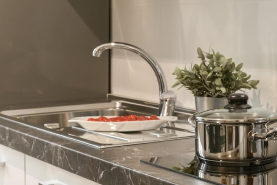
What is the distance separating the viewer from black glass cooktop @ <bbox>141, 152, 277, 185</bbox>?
1041 mm

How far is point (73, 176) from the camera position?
1.36 meters

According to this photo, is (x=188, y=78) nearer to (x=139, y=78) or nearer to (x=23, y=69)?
(x=139, y=78)

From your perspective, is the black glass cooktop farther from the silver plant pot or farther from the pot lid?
the silver plant pot

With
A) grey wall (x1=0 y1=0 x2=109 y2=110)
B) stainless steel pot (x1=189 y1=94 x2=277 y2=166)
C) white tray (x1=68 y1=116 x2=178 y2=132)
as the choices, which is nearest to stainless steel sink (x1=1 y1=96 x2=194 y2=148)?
white tray (x1=68 y1=116 x2=178 y2=132)

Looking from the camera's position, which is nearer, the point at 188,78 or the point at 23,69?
the point at 188,78

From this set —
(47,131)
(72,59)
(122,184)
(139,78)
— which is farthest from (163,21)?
(122,184)

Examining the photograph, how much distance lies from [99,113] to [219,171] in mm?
1097

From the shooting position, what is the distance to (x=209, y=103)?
1.58m

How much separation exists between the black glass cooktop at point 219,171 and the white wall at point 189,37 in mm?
567

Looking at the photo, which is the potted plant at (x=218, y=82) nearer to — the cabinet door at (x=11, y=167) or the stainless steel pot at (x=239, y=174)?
the stainless steel pot at (x=239, y=174)

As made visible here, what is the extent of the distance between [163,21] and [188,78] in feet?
1.81

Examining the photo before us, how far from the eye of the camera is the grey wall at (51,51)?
7.19 ft

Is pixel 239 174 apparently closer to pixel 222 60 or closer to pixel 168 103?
pixel 222 60

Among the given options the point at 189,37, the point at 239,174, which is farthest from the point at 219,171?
the point at 189,37
